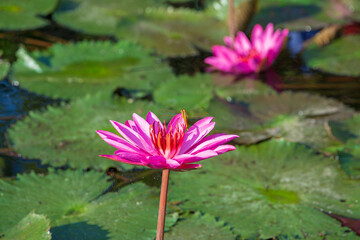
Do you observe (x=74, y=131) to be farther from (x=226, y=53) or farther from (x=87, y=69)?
(x=226, y=53)

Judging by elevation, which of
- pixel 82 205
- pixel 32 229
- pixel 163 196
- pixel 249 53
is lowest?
pixel 82 205

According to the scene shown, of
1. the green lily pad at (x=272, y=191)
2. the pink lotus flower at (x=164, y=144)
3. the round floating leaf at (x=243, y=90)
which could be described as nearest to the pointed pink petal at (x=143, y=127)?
the pink lotus flower at (x=164, y=144)

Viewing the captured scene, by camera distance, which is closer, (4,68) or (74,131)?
(74,131)

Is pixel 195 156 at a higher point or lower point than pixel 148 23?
higher

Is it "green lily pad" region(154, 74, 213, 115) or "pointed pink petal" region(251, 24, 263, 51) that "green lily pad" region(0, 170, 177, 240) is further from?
"pointed pink petal" region(251, 24, 263, 51)

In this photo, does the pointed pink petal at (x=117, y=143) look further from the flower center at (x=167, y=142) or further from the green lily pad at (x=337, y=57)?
the green lily pad at (x=337, y=57)

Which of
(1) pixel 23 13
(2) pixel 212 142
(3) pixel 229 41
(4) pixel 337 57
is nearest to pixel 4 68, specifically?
(1) pixel 23 13
